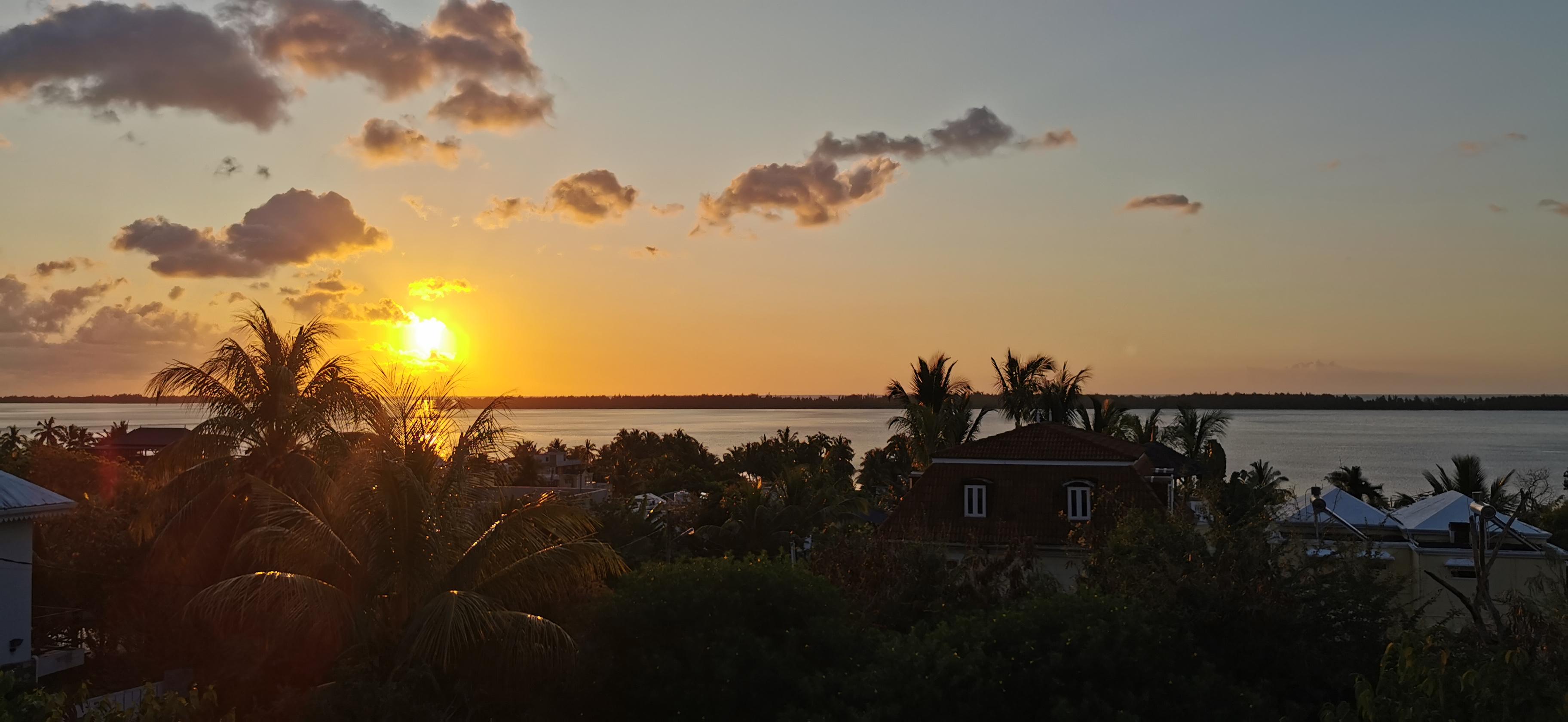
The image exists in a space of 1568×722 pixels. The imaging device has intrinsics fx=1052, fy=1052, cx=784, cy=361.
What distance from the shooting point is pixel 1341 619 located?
13.3 m

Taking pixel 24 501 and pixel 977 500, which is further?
pixel 977 500

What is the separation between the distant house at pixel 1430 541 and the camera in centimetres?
1939

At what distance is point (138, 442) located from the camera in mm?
71688

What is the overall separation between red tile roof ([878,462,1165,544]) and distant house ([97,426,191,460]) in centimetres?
5297

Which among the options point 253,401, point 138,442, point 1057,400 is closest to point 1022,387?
point 1057,400

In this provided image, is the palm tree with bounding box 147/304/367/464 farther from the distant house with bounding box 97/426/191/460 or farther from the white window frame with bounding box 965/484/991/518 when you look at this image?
the distant house with bounding box 97/426/191/460

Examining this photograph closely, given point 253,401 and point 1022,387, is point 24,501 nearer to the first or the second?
point 253,401

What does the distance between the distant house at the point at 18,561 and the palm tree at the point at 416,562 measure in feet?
11.2

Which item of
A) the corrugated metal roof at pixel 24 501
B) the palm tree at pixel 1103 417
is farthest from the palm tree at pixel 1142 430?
the corrugated metal roof at pixel 24 501

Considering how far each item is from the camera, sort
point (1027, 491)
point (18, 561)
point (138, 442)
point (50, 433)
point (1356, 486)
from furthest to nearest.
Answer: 1. point (50, 433)
2. point (138, 442)
3. point (1356, 486)
4. point (1027, 491)
5. point (18, 561)

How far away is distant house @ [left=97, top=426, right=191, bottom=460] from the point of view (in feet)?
213

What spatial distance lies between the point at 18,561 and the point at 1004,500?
66.7ft

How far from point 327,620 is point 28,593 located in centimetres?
686

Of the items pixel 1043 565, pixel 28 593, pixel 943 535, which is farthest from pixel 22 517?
pixel 1043 565
